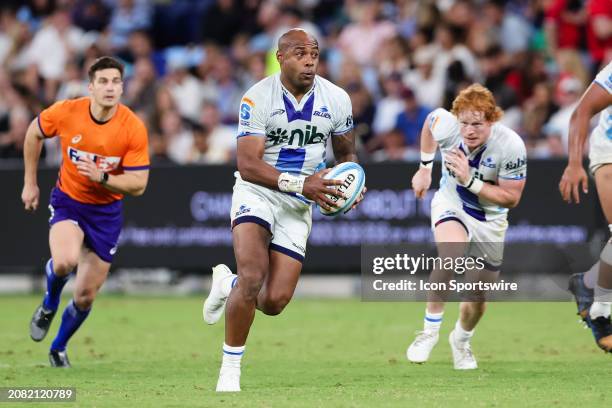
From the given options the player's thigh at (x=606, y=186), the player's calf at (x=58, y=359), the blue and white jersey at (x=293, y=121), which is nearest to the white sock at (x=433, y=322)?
the player's thigh at (x=606, y=186)

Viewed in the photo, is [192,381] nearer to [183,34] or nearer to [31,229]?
[31,229]

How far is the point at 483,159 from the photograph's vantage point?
400 inches

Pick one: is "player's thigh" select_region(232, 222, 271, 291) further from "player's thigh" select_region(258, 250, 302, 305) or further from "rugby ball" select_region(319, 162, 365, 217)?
"rugby ball" select_region(319, 162, 365, 217)

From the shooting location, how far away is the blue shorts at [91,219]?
10703 millimetres

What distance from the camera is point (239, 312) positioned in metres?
8.34

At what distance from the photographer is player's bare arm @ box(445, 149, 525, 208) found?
9.91m

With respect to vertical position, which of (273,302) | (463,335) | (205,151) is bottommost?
(205,151)

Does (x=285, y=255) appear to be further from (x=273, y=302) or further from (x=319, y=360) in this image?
(x=319, y=360)

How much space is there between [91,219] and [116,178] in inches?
21.4

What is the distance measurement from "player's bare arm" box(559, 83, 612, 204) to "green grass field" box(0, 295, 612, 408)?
1438mm

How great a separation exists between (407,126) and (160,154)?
3804 mm

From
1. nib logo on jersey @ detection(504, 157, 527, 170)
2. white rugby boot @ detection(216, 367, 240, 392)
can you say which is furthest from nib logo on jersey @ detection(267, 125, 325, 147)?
nib logo on jersey @ detection(504, 157, 527, 170)

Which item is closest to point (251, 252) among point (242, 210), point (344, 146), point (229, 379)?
point (242, 210)

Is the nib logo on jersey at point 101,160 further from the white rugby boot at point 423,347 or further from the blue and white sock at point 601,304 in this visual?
the blue and white sock at point 601,304
